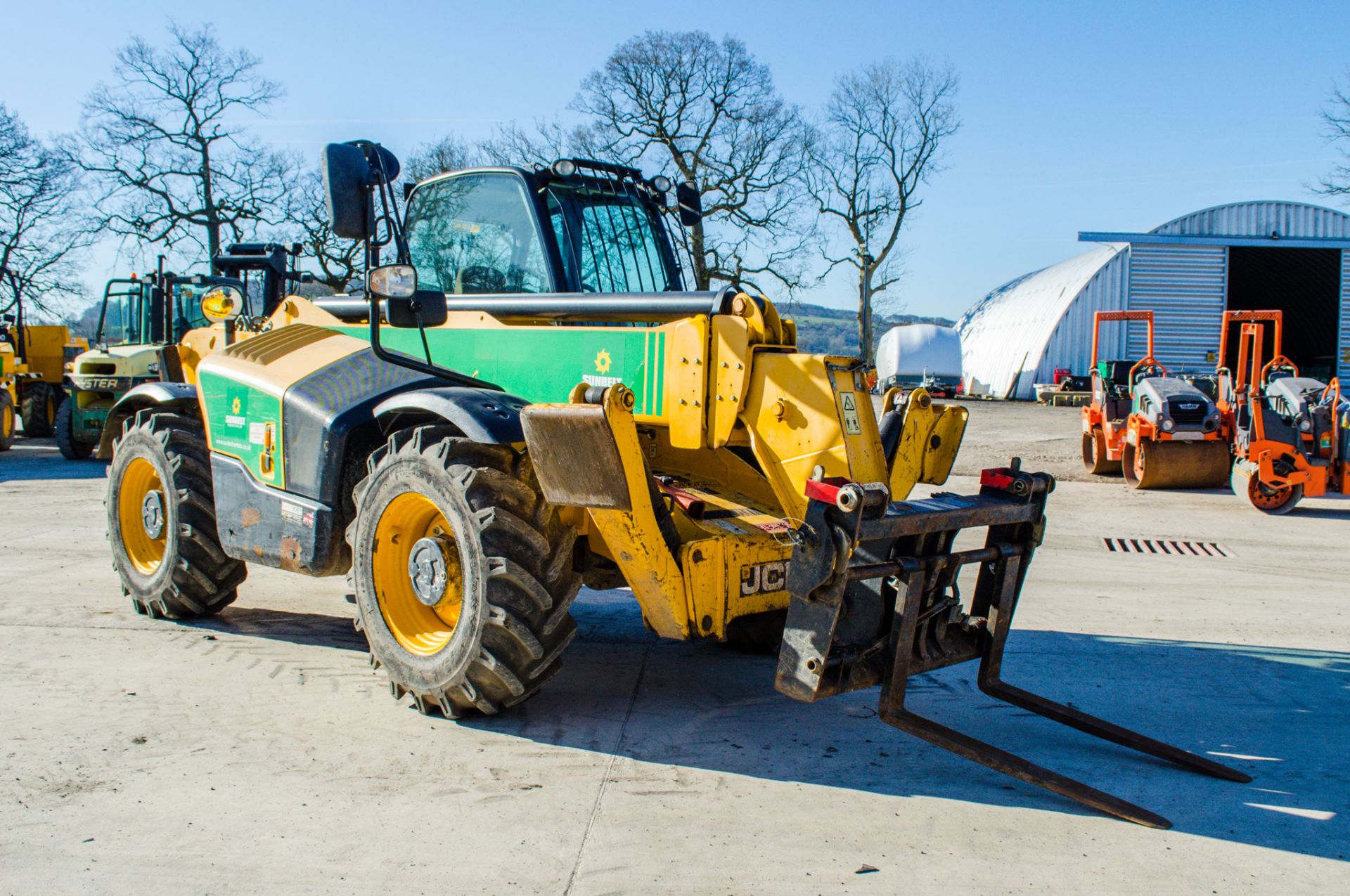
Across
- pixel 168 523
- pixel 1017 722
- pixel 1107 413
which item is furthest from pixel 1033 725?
pixel 1107 413

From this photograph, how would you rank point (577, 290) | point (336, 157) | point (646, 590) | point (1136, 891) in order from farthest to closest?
1. point (577, 290)
2. point (336, 157)
3. point (646, 590)
4. point (1136, 891)

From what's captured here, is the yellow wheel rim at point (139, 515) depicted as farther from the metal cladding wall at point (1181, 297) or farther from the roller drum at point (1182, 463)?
the metal cladding wall at point (1181, 297)

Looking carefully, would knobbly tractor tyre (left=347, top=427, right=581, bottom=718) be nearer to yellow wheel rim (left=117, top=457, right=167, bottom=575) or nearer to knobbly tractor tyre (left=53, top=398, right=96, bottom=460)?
yellow wheel rim (left=117, top=457, right=167, bottom=575)

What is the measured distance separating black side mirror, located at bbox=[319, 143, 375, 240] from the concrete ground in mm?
2052

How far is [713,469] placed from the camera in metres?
5.06

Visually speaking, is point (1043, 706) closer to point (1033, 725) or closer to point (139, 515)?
point (1033, 725)

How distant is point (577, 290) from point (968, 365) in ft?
115

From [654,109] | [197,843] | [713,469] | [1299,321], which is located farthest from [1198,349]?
[197,843]

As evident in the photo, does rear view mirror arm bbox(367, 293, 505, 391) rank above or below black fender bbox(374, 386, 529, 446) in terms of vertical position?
above

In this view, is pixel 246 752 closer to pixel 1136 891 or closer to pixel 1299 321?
pixel 1136 891

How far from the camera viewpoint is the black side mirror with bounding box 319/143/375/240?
4.34 metres

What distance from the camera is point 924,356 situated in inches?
1390

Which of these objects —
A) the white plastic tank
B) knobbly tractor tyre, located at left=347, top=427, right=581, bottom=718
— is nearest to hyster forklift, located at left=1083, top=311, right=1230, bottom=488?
knobbly tractor tyre, located at left=347, top=427, right=581, bottom=718

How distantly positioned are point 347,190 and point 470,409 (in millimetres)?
1038
